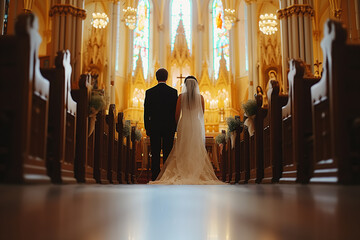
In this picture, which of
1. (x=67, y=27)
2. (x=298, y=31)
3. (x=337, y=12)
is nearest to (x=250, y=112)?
(x=298, y=31)

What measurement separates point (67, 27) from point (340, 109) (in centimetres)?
968

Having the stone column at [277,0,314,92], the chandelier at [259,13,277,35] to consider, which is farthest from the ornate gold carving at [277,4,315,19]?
the chandelier at [259,13,277,35]

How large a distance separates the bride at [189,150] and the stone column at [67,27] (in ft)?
15.7

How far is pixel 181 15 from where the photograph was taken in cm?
2455

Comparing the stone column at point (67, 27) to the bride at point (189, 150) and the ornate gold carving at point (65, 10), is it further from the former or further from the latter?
the bride at point (189, 150)

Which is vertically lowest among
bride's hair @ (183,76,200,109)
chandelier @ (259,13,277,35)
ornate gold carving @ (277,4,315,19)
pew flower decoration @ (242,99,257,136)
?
pew flower decoration @ (242,99,257,136)

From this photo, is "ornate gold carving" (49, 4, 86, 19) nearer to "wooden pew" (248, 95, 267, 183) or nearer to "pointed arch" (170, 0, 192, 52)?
"wooden pew" (248, 95, 267, 183)

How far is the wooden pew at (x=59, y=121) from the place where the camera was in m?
4.17

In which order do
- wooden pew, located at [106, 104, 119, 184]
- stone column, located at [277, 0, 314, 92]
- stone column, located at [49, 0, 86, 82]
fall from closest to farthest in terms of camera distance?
wooden pew, located at [106, 104, 119, 184], stone column, located at [277, 0, 314, 92], stone column, located at [49, 0, 86, 82]

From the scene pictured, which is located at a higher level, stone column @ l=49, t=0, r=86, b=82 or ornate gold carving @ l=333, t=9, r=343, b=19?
ornate gold carving @ l=333, t=9, r=343, b=19

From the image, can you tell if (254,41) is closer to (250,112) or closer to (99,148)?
(250,112)

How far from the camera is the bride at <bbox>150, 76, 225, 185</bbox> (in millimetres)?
7023

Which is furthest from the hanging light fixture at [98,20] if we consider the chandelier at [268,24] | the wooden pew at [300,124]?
the wooden pew at [300,124]

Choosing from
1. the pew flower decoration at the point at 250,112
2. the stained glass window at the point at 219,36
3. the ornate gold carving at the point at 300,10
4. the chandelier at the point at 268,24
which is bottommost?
the pew flower decoration at the point at 250,112
